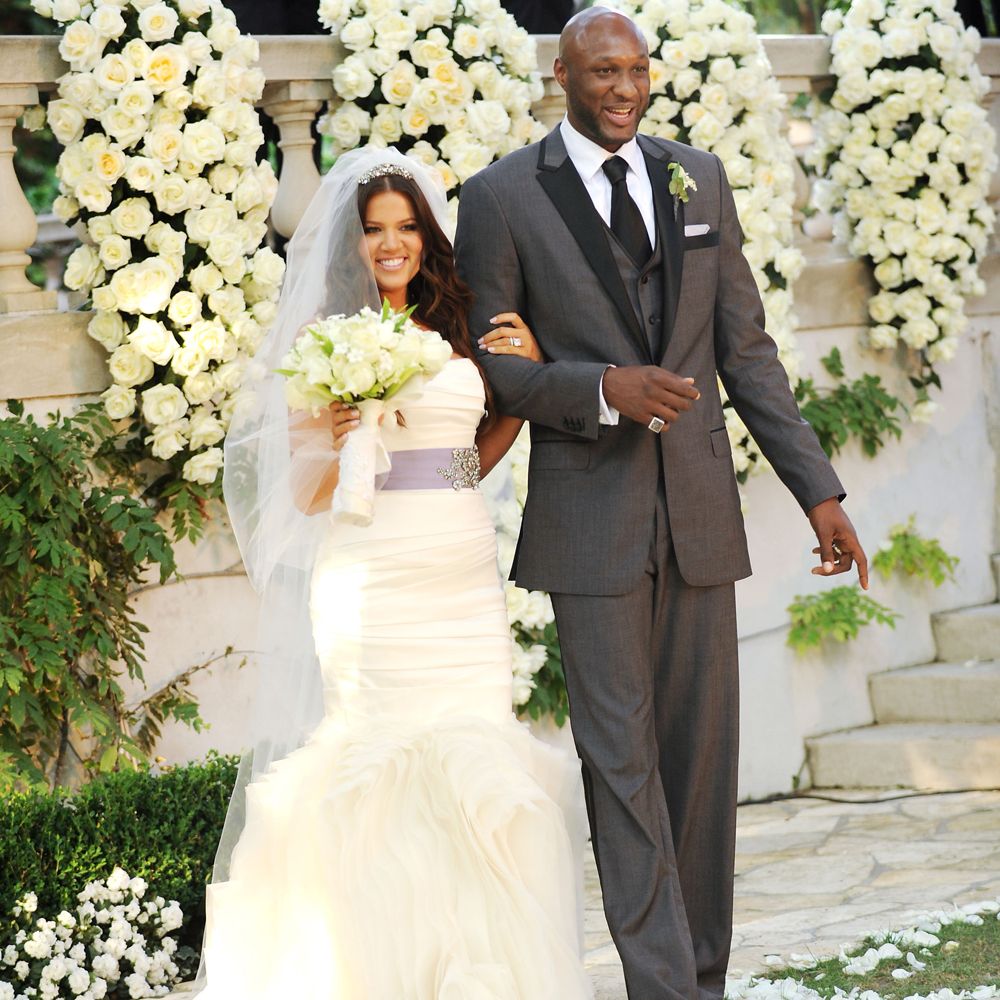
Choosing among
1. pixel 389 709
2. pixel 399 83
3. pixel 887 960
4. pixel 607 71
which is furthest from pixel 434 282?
pixel 887 960

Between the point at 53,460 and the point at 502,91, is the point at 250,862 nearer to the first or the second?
the point at 53,460

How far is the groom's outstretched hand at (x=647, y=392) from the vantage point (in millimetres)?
3930

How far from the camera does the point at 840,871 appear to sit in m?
5.98

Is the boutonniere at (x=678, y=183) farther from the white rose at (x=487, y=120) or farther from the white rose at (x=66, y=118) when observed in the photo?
the white rose at (x=66, y=118)

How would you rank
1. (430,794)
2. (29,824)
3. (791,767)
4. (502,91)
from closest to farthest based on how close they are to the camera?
1. (430,794)
2. (29,824)
3. (502,91)
4. (791,767)

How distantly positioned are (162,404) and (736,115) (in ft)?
9.09

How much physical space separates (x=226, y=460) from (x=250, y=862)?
3.24 feet

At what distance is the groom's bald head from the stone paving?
84.9 inches

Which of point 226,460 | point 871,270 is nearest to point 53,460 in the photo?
point 226,460

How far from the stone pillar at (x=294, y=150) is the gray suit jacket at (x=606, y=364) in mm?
1906

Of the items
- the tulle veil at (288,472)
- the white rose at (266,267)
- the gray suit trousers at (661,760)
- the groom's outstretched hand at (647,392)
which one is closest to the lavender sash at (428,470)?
the tulle veil at (288,472)

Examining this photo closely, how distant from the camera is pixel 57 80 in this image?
5523mm

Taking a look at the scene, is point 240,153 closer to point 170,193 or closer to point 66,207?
point 170,193

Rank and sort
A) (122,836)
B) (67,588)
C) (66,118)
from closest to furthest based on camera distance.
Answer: (122,836), (67,588), (66,118)
